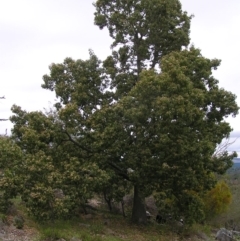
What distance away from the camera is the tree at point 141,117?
14.9m

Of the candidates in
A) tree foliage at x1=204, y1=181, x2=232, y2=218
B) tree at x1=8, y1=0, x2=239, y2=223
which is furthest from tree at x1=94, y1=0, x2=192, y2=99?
tree foliage at x1=204, y1=181, x2=232, y2=218

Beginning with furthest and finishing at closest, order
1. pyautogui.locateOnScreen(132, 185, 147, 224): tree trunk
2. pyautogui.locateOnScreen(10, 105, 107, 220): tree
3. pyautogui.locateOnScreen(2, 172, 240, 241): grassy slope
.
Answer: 1. pyautogui.locateOnScreen(132, 185, 147, 224): tree trunk
2. pyautogui.locateOnScreen(2, 172, 240, 241): grassy slope
3. pyautogui.locateOnScreen(10, 105, 107, 220): tree

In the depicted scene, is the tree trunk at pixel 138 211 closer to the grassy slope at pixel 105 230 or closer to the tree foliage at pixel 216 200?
the grassy slope at pixel 105 230

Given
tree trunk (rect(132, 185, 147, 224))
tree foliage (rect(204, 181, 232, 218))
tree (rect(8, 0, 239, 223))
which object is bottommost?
tree trunk (rect(132, 185, 147, 224))

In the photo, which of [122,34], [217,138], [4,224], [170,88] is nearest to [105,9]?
[122,34]

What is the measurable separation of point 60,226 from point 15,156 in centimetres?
327

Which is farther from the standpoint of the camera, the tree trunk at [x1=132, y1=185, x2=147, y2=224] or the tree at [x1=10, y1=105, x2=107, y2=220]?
the tree trunk at [x1=132, y1=185, x2=147, y2=224]

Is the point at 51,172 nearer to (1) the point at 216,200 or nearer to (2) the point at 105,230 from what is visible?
(2) the point at 105,230

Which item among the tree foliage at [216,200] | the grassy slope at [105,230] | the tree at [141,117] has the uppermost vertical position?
the tree at [141,117]

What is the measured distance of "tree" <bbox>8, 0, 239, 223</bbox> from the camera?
14891mm

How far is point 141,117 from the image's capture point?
15.0 m

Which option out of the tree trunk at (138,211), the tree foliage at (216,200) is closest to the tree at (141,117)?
the tree trunk at (138,211)

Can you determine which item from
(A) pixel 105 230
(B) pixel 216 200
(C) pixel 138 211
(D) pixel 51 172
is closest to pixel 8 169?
(D) pixel 51 172

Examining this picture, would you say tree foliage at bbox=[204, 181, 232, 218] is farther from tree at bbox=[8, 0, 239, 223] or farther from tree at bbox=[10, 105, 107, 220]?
tree at bbox=[10, 105, 107, 220]
